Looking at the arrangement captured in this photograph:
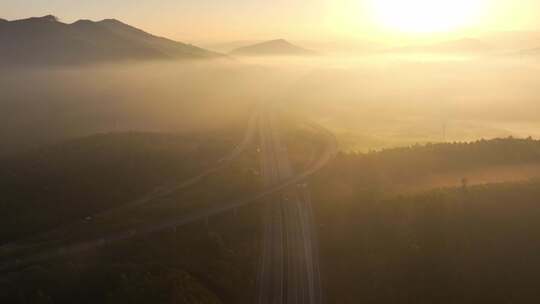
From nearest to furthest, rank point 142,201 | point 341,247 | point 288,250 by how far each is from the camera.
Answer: point 288,250 → point 341,247 → point 142,201

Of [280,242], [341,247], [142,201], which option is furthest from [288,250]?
[142,201]

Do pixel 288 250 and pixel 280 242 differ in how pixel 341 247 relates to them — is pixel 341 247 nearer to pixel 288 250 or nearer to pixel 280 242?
pixel 288 250

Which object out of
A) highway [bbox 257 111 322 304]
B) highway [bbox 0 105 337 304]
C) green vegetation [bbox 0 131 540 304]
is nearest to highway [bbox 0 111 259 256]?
green vegetation [bbox 0 131 540 304]

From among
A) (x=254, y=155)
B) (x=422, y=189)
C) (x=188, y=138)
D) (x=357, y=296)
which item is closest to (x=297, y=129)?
(x=188, y=138)

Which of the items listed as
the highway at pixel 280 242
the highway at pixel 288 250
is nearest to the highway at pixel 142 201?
the highway at pixel 280 242

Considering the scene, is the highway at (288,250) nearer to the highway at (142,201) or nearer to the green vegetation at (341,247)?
the green vegetation at (341,247)

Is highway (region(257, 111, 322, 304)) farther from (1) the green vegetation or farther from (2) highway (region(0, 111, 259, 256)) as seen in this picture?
(2) highway (region(0, 111, 259, 256))

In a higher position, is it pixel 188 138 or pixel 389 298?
pixel 188 138

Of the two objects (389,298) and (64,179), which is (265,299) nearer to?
(389,298)
